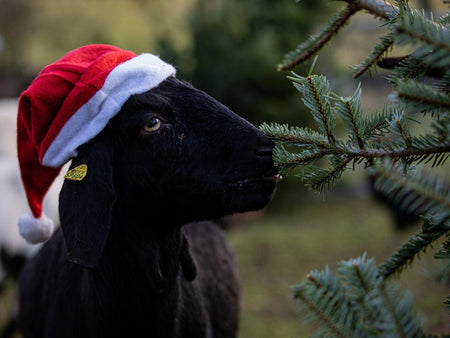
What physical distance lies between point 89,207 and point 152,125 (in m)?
0.42

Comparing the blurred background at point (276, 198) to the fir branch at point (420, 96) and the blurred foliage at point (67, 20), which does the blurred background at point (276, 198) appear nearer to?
the fir branch at point (420, 96)

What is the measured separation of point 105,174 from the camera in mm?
1873

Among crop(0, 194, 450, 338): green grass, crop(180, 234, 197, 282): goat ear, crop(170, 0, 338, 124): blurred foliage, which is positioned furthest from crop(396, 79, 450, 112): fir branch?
crop(170, 0, 338, 124): blurred foliage

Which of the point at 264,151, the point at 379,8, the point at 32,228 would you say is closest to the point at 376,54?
the point at 379,8

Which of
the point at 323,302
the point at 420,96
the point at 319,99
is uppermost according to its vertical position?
the point at 319,99

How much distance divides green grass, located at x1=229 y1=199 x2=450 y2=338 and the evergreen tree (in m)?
3.05

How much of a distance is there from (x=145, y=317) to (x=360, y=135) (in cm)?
124

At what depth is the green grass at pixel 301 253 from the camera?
5254mm

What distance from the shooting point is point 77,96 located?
6.28ft

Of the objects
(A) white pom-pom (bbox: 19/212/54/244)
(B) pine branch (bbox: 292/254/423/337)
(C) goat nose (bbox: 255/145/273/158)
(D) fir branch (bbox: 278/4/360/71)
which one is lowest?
(B) pine branch (bbox: 292/254/423/337)

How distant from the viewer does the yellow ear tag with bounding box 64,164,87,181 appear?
185 centimetres

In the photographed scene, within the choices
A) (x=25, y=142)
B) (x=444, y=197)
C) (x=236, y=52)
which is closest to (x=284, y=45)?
(x=236, y=52)

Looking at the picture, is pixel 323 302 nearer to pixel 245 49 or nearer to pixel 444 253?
pixel 444 253

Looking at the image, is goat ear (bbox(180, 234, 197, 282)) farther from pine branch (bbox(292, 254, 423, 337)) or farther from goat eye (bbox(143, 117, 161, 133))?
pine branch (bbox(292, 254, 423, 337))
